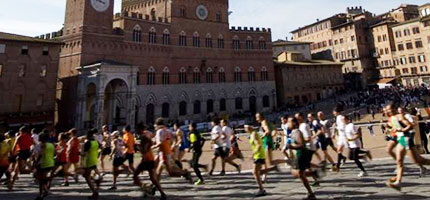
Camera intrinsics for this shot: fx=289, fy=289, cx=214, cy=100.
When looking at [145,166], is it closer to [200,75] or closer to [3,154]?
[3,154]

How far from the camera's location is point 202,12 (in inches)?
1623

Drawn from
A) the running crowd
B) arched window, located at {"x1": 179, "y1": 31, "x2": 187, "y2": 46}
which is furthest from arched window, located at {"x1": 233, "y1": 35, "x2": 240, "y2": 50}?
the running crowd

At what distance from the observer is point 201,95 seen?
39406 mm

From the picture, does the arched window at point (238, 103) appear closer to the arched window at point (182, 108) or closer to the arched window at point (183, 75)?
the arched window at point (182, 108)

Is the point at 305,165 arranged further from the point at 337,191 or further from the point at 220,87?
the point at 220,87

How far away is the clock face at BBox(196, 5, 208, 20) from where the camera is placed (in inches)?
1607

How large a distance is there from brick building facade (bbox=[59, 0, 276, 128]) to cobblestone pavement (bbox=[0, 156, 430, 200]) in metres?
20.7

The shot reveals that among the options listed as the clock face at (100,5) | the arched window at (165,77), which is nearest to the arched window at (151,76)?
the arched window at (165,77)

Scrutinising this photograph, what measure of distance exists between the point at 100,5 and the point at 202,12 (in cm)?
1443

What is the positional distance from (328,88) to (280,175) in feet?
150

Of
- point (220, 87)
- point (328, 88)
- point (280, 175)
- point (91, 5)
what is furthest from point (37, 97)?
point (328, 88)

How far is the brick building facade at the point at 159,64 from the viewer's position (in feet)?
99.7

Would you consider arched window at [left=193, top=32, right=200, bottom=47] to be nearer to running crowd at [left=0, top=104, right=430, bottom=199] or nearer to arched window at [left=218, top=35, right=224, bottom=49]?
arched window at [left=218, top=35, right=224, bottom=49]

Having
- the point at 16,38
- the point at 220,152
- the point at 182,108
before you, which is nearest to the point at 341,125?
the point at 220,152
